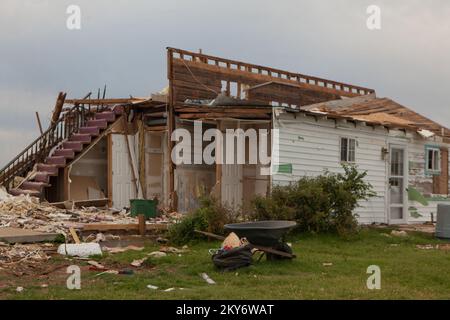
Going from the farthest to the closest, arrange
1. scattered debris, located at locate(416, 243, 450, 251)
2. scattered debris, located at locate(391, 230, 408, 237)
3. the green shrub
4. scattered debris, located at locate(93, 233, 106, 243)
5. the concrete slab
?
scattered debris, located at locate(391, 230, 408, 237) < the green shrub < scattered debris, located at locate(416, 243, 450, 251) < scattered debris, located at locate(93, 233, 106, 243) < the concrete slab

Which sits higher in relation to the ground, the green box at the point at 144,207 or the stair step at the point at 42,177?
the stair step at the point at 42,177

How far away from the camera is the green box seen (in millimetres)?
15547

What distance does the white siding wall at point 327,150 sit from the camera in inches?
631

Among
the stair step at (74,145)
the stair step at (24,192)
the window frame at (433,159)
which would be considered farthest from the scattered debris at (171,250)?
the window frame at (433,159)

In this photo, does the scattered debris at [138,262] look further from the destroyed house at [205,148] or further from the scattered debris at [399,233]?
the scattered debris at [399,233]

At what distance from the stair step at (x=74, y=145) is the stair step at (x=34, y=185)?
57.2 inches

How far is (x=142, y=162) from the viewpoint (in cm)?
1827

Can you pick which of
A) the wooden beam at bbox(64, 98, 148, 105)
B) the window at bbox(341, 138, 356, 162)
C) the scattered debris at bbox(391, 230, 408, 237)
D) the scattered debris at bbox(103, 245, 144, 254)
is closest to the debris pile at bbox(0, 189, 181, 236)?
the scattered debris at bbox(103, 245, 144, 254)

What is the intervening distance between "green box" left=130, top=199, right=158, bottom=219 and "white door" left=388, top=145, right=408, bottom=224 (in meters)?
8.08

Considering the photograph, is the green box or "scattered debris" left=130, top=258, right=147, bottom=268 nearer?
"scattered debris" left=130, top=258, right=147, bottom=268

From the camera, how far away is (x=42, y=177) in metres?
16.9

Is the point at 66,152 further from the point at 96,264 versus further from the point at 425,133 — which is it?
the point at 425,133

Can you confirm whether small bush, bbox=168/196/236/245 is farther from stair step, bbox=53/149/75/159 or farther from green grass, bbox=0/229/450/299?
stair step, bbox=53/149/75/159
